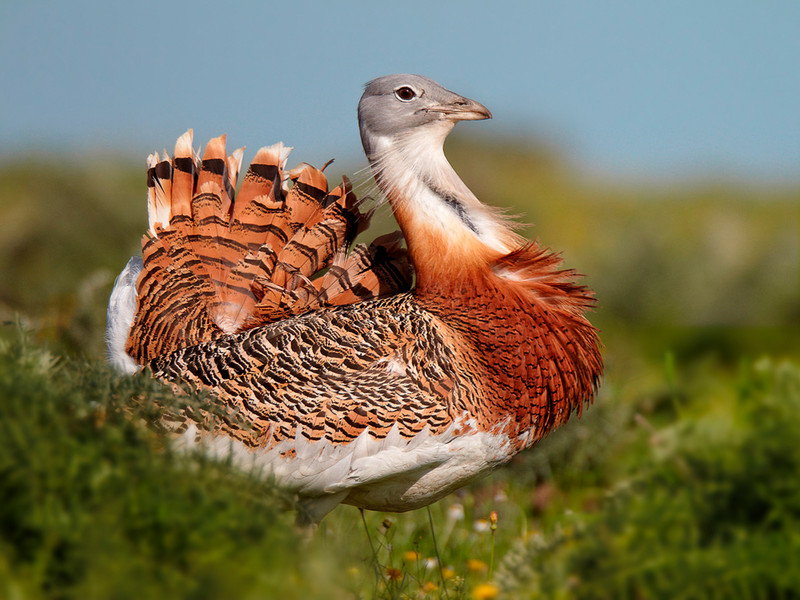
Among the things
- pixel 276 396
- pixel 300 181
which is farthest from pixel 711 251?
pixel 276 396

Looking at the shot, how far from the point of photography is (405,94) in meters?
3.90

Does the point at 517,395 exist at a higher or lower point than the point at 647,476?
lower

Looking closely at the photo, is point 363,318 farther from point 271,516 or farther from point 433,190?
point 271,516

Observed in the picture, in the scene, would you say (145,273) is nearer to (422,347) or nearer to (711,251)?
(422,347)

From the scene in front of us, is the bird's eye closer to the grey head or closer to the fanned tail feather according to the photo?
the grey head

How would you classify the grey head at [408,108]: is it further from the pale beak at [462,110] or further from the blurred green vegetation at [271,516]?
the blurred green vegetation at [271,516]

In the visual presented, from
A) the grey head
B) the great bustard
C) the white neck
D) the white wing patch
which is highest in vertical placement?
the grey head

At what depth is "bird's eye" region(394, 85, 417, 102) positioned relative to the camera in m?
3.88

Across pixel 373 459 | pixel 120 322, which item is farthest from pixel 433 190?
pixel 120 322

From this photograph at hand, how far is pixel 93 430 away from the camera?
1.96 m

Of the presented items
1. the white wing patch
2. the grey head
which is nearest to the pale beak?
the grey head

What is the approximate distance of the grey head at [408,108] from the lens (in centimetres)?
382

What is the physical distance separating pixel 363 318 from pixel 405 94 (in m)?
1.14

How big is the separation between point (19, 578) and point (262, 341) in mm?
1969
